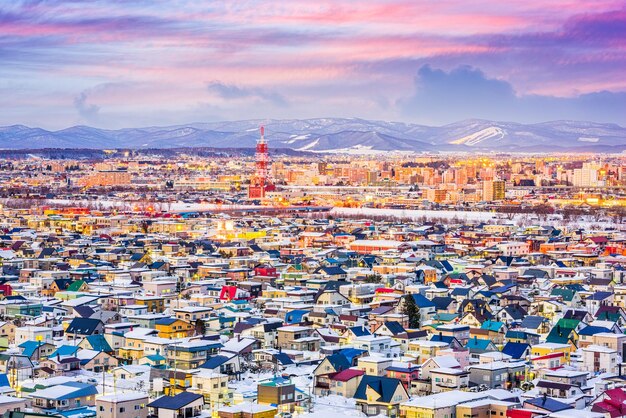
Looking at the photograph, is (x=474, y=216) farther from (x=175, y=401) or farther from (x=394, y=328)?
(x=175, y=401)

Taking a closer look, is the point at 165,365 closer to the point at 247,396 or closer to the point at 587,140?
the point at 247,396

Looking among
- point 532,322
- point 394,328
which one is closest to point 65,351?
point 394,328

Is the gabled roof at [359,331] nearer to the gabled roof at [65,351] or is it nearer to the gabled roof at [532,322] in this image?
the gabled roof at [532,322]

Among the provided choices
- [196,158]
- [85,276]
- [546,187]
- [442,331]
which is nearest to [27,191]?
[546,187]

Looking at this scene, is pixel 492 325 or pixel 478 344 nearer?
pixel 478 344

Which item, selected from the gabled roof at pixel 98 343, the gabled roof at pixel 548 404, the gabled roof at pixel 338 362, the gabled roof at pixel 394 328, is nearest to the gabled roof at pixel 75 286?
the gabled roof at pixel 98 343

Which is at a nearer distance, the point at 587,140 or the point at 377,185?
the point at 377,185
